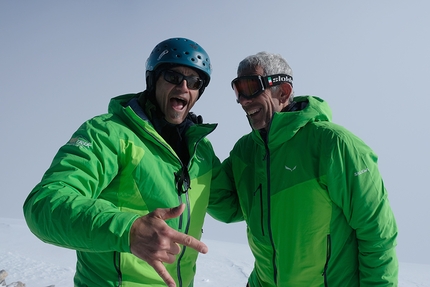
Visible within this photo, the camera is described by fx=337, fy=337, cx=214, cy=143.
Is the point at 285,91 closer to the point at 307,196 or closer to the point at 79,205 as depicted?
the point at 307,196

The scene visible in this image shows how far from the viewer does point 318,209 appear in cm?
331

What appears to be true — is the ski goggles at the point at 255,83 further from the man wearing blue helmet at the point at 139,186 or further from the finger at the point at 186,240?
the finger at the point at 186,240

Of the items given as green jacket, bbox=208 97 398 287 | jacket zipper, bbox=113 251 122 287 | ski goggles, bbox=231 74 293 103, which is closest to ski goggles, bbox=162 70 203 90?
ski goggles, bbox=231 74 293 103

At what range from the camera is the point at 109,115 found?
122 inches

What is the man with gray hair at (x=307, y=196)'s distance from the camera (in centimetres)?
Result: 312

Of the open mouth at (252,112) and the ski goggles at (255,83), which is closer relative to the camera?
the ski goggles at (255,83)

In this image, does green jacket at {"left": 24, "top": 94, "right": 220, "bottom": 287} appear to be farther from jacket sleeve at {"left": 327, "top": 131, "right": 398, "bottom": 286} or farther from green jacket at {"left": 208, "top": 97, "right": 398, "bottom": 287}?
jacket sleeve at {"left": 327, "top": 131, "right": 398, "bottom": 286}

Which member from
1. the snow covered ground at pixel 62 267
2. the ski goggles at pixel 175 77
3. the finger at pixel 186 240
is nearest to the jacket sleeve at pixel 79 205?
the finger at pixel 186 240

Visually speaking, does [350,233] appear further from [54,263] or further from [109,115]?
[54,263]

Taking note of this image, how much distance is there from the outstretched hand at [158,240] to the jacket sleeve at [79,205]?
80 millimetres

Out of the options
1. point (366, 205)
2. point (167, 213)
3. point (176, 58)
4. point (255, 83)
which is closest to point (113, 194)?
point (167, 213)

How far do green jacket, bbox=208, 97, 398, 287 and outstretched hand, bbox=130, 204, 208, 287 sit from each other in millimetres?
1859

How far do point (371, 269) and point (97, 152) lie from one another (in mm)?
2659

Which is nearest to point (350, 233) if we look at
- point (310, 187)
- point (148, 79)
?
point (310, 187)
